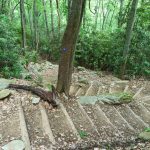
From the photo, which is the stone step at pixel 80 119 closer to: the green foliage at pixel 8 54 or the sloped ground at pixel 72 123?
the sloped ground at pixel 72 123

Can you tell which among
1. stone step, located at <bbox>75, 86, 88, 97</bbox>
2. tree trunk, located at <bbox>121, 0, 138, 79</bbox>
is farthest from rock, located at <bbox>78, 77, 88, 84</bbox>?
tree trunk, located at <bbox>121, 0, 138, 79</bbox>

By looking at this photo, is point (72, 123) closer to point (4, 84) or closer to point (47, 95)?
point (47, 95)

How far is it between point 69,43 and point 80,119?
1.57 metres

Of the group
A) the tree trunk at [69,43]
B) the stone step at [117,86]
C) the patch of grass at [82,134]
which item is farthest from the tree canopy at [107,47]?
the patch of grass at [82,134]

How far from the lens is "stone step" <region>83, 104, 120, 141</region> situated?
4241 mm

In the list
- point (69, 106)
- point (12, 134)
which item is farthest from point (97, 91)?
point (12, 134)

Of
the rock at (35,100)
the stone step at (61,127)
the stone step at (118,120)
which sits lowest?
the stone step at (118,120)

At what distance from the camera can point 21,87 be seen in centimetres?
532

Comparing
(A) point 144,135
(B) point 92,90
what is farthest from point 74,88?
(A) point 144,135

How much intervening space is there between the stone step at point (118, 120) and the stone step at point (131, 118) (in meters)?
0.11

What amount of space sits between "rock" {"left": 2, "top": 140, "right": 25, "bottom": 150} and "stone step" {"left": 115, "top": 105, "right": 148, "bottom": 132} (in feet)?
7.32

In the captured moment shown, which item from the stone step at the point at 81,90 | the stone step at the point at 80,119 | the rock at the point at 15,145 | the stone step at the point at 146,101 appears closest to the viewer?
the rock at the point at 15,145

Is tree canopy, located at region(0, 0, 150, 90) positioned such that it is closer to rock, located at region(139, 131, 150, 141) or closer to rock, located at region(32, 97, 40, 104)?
rock, located at region(32, 97, 40, 104)

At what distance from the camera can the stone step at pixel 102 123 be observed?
424 centimetres
